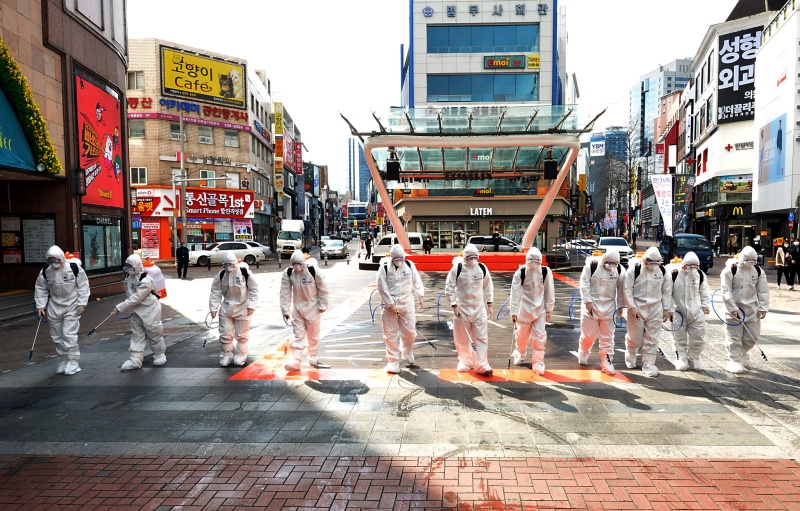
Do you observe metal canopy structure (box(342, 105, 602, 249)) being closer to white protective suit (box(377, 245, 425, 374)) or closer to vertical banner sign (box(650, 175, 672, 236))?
vertical banner sign (box(650, 175, 672, 236))

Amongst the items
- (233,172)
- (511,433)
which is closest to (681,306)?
(511,433)

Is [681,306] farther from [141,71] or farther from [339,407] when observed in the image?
[141,71]

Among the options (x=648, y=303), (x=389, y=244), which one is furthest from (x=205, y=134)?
(x=648, y=303)

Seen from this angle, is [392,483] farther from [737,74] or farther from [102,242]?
[737,74]

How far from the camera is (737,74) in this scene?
37.2 metres

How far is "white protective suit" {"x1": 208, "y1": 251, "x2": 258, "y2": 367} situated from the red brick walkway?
316 cm

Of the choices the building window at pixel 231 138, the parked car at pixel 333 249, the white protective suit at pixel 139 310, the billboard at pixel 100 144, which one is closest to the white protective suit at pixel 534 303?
the white protective suit at pixel 139 310

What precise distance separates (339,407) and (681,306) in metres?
4.92

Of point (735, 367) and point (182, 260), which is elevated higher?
point (182, 260)

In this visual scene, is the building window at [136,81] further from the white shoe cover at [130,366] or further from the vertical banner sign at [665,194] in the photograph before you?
the white shoe cover at [130,366]

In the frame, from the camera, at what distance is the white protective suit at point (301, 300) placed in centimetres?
744

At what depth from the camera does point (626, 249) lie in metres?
24.6

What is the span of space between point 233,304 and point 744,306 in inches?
283

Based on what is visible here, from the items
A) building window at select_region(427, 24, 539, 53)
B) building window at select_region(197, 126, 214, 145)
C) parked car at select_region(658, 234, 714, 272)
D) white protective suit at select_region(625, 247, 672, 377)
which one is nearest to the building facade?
white protective suit at select_region(625, 247, 672, 377)
